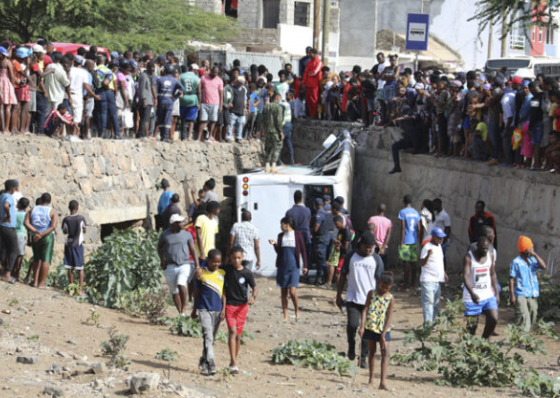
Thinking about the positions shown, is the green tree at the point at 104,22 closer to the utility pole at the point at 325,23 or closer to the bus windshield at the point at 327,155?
the utility pole at the point at 325,23

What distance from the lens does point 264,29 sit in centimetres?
4278

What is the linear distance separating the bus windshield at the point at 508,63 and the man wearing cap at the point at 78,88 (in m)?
15.8

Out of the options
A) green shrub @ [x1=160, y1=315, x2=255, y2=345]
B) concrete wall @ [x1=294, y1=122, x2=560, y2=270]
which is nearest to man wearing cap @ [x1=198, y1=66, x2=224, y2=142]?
concrete wall @ [x1=294, y1=122, x2=560, y2=270]

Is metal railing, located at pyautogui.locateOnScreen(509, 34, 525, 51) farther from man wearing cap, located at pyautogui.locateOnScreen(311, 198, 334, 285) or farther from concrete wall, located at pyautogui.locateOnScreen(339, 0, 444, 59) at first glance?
man wearing cap, located at pyautogui.locateOnScreen(311, 198, 334, 285)

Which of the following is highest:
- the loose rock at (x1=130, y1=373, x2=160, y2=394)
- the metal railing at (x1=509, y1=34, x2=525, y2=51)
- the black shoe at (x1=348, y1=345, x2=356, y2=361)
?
the metal railing at (x1=509, y1=34, x2=525, y2=51)

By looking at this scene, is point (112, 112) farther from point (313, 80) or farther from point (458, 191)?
point (458, 191)

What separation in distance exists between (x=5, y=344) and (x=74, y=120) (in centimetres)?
746

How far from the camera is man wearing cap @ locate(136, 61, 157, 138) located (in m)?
18.4

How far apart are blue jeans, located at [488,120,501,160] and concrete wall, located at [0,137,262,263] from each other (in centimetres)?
670

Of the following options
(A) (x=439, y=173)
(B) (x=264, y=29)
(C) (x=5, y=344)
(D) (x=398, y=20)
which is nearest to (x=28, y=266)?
(C) (x=5, y=344)

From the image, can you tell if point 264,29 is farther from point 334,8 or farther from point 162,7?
point 162,7

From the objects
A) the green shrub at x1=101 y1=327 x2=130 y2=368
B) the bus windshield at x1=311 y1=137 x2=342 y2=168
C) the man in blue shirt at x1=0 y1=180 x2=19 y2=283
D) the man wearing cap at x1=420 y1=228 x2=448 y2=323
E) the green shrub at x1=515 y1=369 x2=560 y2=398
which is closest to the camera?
the green shrub at x1=101 y1=327 x2=130 y2=368

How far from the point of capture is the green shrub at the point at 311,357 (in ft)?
35.3

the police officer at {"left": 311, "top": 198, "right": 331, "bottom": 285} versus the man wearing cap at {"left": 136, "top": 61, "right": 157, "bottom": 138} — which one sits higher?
the man wearing cap at {"left": 136, "top": 61, "right": 157, "bottom": 138}
